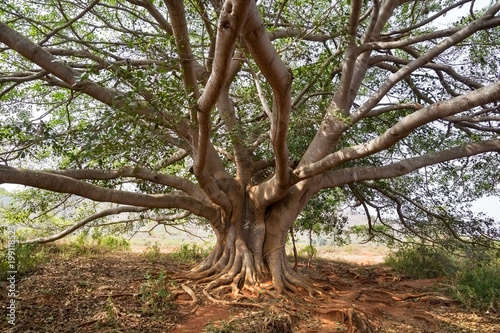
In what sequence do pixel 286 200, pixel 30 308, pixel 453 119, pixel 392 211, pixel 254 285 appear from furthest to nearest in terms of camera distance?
1. pixel 392 211
2. pixel 286 200
3. pixel 254 285
4. pixel 453 119
5. pixel 30 308

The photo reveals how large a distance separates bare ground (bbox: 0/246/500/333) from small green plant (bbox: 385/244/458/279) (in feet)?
7.90

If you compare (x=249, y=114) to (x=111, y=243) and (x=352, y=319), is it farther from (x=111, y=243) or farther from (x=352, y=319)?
(x=111, y=243)

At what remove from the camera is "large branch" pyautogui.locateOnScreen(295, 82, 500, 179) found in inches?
123

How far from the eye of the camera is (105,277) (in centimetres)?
593

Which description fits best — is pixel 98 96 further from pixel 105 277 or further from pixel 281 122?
pixel 105 277

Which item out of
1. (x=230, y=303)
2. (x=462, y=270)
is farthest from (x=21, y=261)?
(x=462, y=270)

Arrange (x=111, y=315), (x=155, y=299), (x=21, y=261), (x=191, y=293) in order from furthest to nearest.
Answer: (x=21, y=261) → (x=191, y=293) → (x=155, y=299) → (x=111, y=315)

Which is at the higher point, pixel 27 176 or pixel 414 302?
pixel 27 176

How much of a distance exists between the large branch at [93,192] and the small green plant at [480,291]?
14.0 ft

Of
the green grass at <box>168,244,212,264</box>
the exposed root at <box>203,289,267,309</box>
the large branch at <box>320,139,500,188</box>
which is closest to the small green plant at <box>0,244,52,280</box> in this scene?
the exposed root at <box>203,289,267,309</box>

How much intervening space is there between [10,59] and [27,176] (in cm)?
412

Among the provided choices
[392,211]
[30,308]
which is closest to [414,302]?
[392,211]

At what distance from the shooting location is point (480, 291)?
5488 millimetres

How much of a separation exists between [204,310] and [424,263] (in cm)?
683
